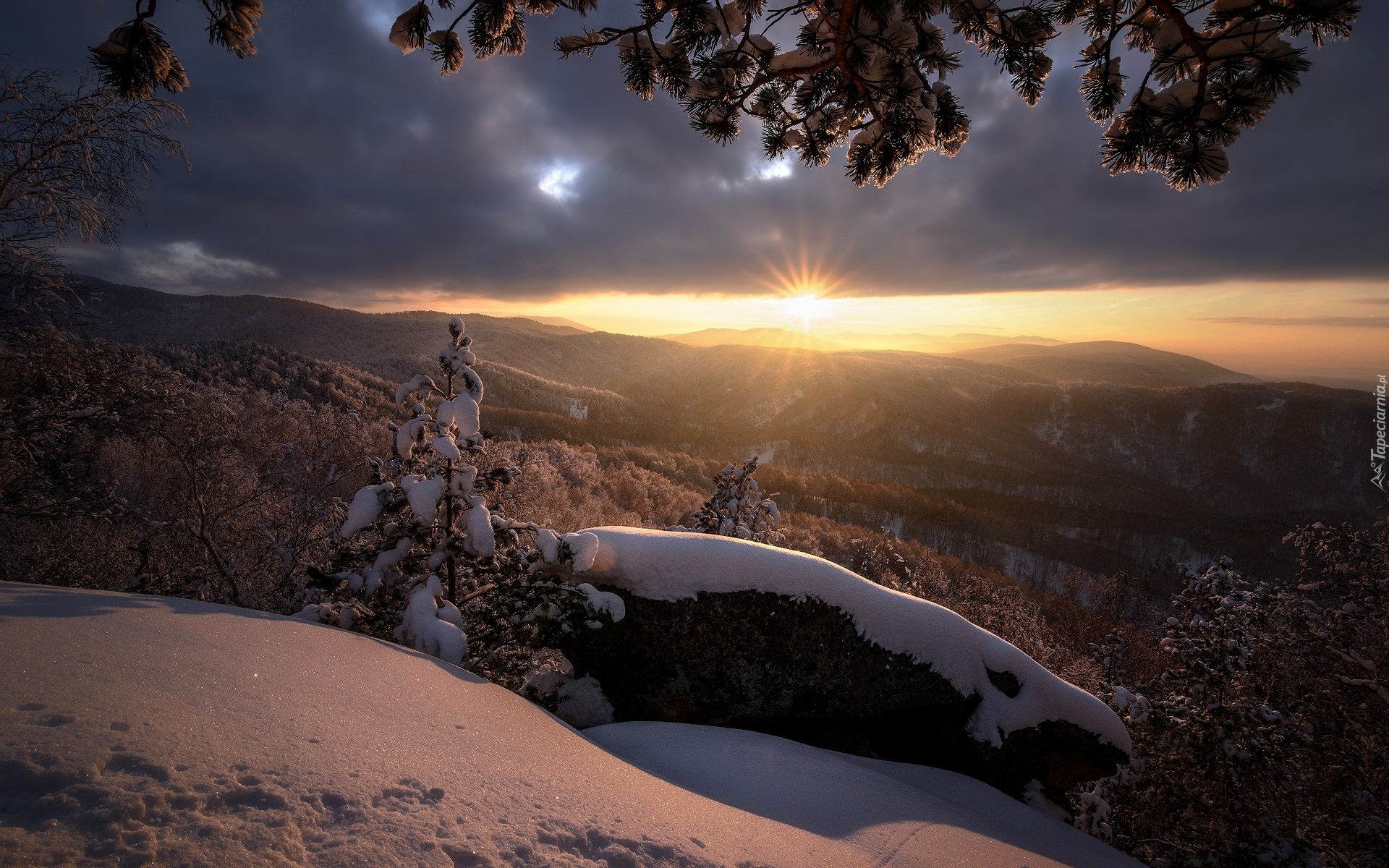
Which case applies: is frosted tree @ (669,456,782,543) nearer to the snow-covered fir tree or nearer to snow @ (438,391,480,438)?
the snow-covered fir tree

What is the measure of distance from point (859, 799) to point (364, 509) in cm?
446

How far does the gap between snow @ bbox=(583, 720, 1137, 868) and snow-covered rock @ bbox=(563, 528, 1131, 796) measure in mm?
435

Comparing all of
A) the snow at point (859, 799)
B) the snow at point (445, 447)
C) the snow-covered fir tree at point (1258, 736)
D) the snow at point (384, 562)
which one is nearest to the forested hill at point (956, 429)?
the snow-covered fir tree at point (1258, 736)

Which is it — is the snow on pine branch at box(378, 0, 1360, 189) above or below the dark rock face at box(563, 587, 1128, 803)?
above

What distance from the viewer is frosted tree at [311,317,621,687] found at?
15.4ft

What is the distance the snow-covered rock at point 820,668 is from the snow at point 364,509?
2007 millimetres

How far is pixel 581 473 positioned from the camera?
31.5 m

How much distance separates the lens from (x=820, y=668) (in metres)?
5.34

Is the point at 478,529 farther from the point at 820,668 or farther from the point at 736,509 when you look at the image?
the point at 736,509

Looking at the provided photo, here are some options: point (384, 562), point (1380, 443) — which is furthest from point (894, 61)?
point (1380, 443)

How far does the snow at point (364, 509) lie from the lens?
4574 millimetres

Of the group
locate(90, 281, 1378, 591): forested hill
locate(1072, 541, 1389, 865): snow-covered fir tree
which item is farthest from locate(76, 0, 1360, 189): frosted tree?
locate(90, 281, 1378, 591): forested hill

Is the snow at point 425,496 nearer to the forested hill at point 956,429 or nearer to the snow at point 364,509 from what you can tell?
the snow at point 364,509

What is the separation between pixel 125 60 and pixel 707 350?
15864 cm
